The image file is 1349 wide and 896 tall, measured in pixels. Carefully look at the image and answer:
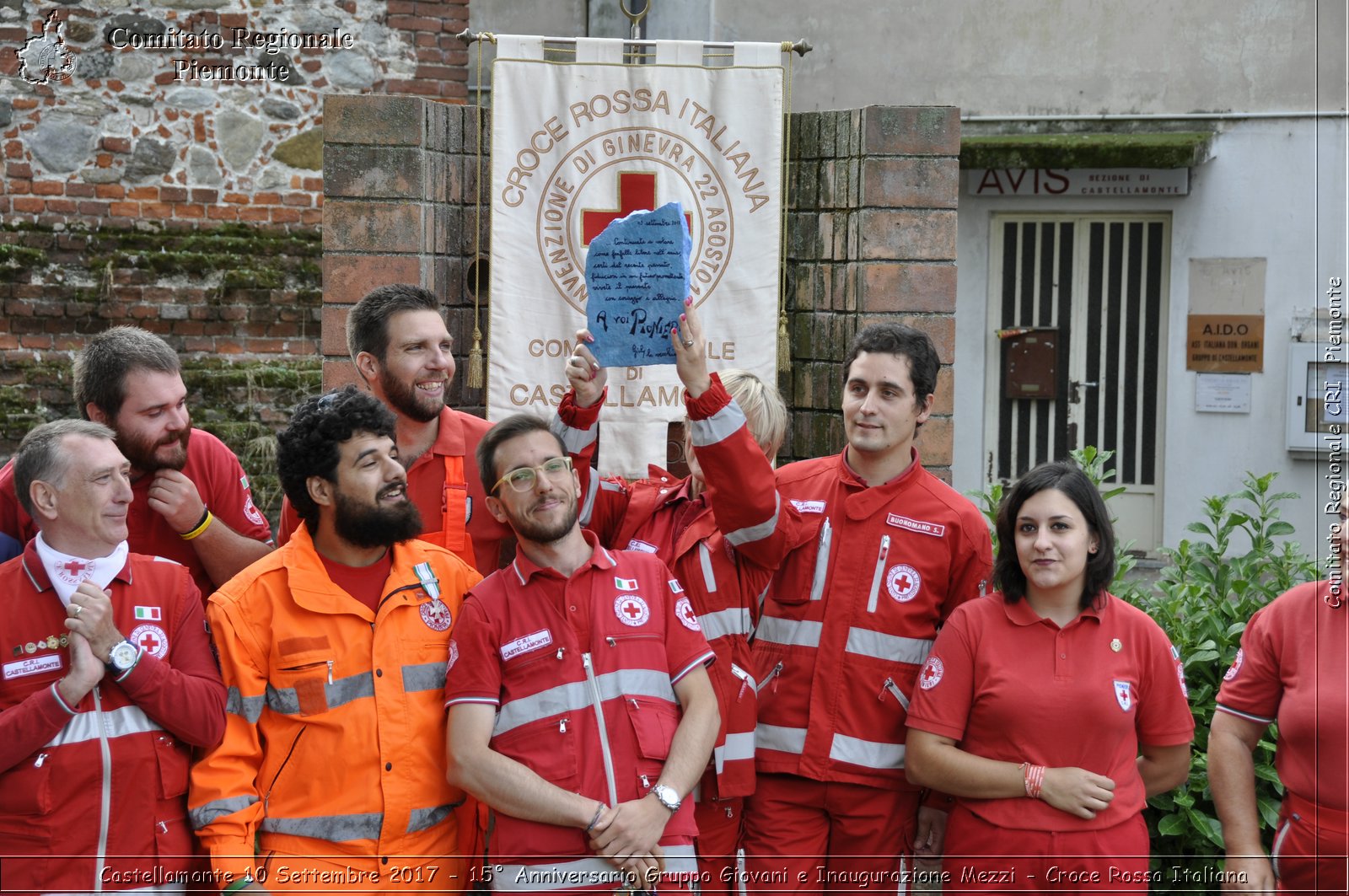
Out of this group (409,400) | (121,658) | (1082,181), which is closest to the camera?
(121,658)

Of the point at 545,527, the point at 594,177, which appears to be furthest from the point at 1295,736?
the point at 594,177

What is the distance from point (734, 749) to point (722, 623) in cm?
33

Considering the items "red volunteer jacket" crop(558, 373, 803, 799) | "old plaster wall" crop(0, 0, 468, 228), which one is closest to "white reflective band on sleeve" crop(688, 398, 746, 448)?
"red volunteer jacket" crop(558, 373, 803, 799)

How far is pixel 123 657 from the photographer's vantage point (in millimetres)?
2953

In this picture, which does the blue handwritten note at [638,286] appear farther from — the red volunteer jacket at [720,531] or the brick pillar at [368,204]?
the brick pillar at [368,204]

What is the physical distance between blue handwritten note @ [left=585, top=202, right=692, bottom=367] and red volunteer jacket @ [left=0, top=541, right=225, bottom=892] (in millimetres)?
1321

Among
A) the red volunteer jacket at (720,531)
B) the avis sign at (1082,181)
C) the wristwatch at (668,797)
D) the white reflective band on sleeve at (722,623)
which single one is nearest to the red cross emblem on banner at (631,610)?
the red volunteer jacket at (720,531)

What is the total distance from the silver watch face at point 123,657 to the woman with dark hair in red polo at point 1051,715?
1.88 metres

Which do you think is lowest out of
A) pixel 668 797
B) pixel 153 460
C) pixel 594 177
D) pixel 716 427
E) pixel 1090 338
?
pixel 668 797

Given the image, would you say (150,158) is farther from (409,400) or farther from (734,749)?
→ (734,749)

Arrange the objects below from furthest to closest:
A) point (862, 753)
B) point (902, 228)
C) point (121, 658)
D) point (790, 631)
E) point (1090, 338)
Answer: point (1090, 338)
point (902, 228)
point (790, 631)
point (862, 753)
point (121, 658)

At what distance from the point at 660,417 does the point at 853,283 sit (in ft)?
3.02

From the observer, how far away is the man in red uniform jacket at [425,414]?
3.86 meters

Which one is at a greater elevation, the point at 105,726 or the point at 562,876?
the point at 105,726
